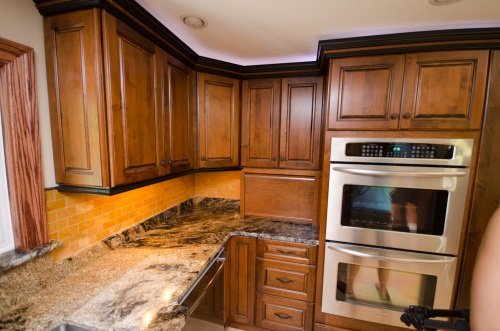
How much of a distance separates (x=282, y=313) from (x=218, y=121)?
1.65 meters

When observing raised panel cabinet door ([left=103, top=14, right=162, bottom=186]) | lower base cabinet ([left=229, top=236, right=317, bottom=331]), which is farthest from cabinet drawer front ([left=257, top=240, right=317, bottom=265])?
raised panel cabinet door ([left=103, top=14, right=162, bottom=186])

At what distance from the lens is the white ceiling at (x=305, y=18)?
111cm

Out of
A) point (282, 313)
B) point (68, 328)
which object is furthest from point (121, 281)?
point (282, 313)

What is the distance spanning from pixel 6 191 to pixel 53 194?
161mm

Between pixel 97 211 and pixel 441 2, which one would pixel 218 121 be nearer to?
pixel 97 211

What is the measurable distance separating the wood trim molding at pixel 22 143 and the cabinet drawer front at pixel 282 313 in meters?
1.56

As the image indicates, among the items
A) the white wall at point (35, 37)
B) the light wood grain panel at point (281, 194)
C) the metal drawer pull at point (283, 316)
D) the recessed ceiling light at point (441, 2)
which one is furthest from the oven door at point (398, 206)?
the white wall at point (35, 37)

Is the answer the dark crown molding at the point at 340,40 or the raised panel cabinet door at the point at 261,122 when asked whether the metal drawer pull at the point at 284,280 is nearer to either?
the raised panel cabinet door at the point at 261,122

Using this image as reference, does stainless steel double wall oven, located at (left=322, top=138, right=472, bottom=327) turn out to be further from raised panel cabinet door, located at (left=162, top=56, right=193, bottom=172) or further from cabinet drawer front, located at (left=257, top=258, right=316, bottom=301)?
raised panel cabinet door, located at (left=162, top=56, right=193, bottom=172)

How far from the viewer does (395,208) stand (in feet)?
4.79

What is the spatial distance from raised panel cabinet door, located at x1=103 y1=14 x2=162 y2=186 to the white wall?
0.33 metres

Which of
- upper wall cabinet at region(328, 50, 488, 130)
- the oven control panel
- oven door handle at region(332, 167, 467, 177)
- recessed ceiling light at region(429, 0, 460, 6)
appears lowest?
oven door handle at region(332, 167, 467, 177)

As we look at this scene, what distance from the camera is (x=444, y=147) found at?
1.34 metres

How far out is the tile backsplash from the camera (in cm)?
114
